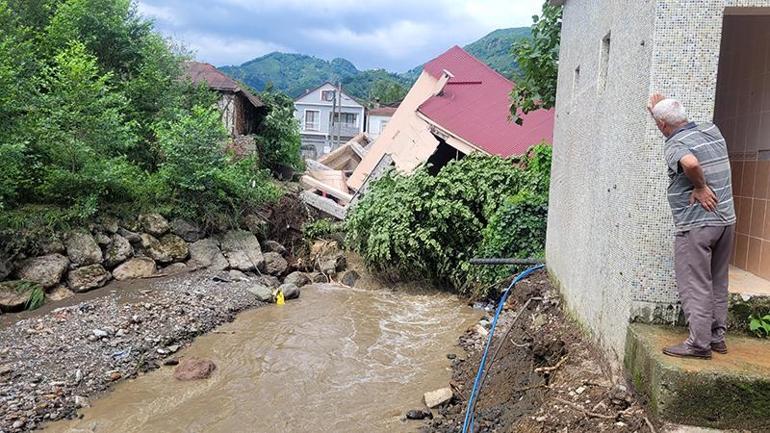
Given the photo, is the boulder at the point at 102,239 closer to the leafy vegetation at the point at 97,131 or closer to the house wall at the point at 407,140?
the leafy vegetation at the point at 97,131

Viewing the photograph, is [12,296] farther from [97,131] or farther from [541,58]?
[541,58]

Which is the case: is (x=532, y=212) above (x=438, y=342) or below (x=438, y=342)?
above

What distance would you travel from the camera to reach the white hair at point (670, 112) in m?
3.07

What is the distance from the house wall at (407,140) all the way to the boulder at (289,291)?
6.30 m

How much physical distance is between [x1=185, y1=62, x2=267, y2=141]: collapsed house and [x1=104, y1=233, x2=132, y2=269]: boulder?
8535 mm

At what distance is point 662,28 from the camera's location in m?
3.34

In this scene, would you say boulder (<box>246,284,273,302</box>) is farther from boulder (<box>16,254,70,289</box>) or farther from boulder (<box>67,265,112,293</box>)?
boulder (<box>16,254,70,289</box>)

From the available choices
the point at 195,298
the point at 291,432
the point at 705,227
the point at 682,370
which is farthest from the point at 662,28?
the point at 195,298

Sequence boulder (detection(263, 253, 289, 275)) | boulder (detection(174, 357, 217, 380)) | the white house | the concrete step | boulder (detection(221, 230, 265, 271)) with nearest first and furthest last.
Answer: the concrete step → boulder (detection(174, 357, 217, 380)) → boulder (detection(221, 230, 265, 271)) → boulder (detection(263, 253, 289, 275)) → the white house

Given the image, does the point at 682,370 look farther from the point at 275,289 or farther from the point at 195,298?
the point at 275,289

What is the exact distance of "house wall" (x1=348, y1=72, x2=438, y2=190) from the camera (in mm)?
16609

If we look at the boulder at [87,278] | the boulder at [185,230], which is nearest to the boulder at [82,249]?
the boulder at [87,278]

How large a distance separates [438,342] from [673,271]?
564cm

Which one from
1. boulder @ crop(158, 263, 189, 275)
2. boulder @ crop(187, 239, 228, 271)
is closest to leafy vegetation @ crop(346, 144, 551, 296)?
boulder @ crop(187, 239, 228, 271)
